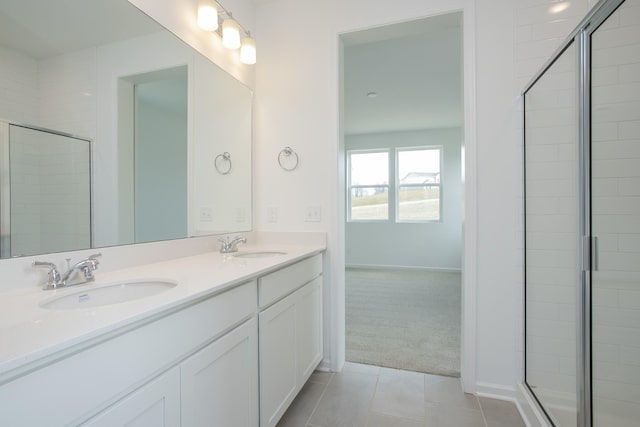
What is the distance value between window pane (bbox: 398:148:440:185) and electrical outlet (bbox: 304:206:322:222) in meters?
4.12

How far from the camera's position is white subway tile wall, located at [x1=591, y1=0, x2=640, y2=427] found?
1229mm

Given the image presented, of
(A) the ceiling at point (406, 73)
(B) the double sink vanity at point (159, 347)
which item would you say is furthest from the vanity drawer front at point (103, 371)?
(A) the ceiling at point (406, 73)

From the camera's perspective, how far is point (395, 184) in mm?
5926

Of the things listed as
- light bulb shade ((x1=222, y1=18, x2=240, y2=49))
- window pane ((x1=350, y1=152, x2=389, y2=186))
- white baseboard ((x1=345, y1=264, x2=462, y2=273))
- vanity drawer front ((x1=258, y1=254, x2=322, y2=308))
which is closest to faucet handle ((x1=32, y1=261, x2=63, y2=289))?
vanity drawer front ((x1=258, y1=254, x2=322, y2=308))

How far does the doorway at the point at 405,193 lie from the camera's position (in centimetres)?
247

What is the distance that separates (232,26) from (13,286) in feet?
5.83

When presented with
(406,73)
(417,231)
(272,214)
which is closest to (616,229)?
(272,214)

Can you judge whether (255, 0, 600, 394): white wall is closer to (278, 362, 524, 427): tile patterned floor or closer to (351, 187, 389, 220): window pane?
(278, 362, 524, 427): tile patterned floor

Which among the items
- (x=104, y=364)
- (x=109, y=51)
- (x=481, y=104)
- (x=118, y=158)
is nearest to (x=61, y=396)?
(x=104, y=364)

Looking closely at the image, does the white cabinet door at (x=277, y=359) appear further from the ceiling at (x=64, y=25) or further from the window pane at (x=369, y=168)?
the window pane at (x=369, y=168)

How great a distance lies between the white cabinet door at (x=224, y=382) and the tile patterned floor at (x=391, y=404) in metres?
0.52

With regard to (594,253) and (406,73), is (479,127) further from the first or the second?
(406,73)

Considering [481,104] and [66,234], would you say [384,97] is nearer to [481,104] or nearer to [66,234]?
[481,104]

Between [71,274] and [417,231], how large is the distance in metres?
5.46
